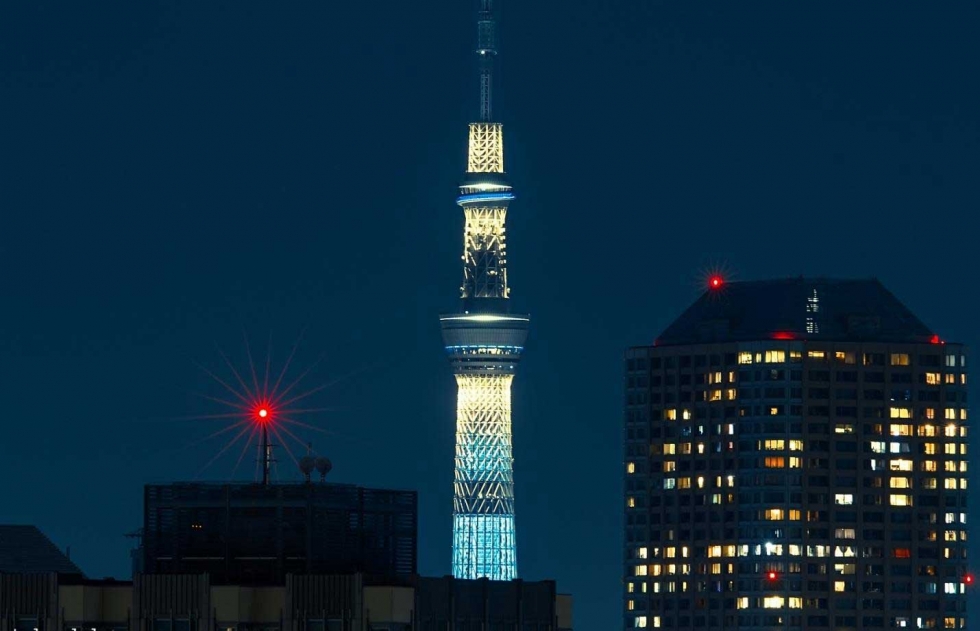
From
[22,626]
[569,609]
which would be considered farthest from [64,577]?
[569,609]

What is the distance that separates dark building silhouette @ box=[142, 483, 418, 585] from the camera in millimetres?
142875

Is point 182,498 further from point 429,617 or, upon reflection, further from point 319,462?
point 429,617

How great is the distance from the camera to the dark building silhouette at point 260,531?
142875mm

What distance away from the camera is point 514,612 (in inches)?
5541

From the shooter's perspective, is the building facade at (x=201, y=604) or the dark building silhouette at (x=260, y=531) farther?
the dark building silhouette at (x=260, y=531)

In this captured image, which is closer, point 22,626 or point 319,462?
point 22,626

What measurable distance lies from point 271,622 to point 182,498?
13680 millimetres

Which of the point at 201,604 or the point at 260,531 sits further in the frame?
the point at 260,531

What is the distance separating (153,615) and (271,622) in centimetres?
451

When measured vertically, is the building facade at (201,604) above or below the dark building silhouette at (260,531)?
below

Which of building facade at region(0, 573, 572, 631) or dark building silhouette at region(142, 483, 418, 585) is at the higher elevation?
dark building silhouette at region(142, 483, 418, 585)

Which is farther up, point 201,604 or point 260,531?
point 260,531

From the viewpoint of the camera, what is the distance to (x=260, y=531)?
14325 centimetres

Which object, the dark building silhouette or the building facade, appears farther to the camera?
the dark building silhouette
